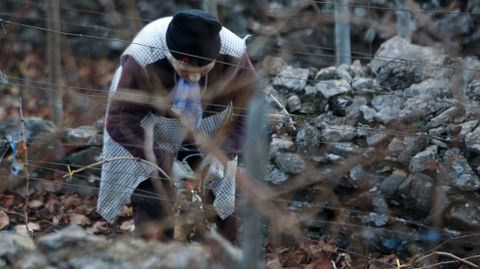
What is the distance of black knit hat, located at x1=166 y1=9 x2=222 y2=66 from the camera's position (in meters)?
4.38

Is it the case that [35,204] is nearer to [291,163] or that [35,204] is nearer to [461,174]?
[291,163]

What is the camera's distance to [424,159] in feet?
16.7

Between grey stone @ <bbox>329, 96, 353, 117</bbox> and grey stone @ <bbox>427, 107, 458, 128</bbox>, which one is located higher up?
grey stone @ <bbox>329, 96, 353, 117</bbox>

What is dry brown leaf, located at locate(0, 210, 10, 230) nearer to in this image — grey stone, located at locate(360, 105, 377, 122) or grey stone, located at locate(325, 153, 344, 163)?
grey stone, located at locate(325, 153, 344, 163)

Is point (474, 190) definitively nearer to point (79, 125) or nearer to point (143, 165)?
point (143, 165)

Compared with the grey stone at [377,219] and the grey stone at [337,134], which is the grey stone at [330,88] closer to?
the grey stone at [337,134]

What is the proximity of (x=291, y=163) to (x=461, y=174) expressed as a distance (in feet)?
2.85

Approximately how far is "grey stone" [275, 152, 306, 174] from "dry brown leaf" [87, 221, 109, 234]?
38.0 inches

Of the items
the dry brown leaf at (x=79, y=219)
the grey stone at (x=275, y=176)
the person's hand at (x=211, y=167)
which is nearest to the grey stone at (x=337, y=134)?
the grey stone at (x=275, y=176)

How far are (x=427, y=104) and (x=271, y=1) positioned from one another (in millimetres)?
2160

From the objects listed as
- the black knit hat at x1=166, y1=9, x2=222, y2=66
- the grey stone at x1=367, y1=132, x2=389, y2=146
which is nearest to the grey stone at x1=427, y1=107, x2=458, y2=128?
the grey stone at x1=367, y1=132, x2=389, y2=146

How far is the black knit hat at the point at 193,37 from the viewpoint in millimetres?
4379

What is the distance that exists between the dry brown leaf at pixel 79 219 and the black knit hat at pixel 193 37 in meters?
1.54

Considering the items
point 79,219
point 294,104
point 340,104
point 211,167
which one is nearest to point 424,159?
point 340,104
